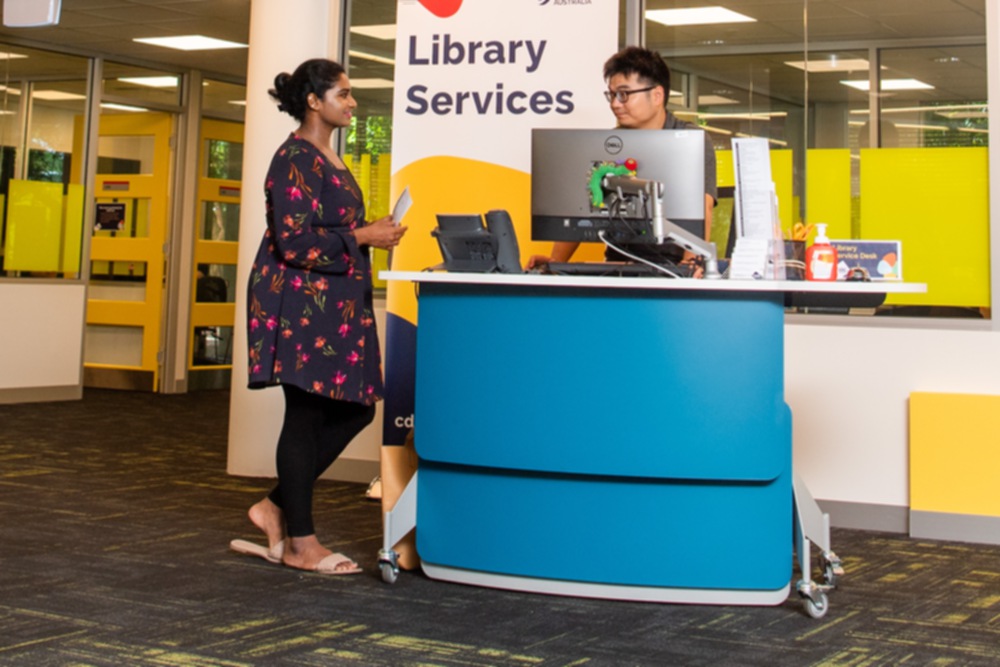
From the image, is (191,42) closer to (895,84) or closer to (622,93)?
(895,84)

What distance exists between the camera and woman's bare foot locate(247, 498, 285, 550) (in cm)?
420

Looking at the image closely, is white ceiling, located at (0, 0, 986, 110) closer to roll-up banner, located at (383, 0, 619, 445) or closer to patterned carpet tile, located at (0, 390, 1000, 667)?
roll-up banner, located at (383, 0, 619, 445)

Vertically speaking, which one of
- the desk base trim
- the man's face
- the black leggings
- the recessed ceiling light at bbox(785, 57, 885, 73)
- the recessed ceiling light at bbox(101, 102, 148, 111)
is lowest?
the desk base trim

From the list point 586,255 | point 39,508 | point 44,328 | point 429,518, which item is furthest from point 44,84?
Result: point 429,518

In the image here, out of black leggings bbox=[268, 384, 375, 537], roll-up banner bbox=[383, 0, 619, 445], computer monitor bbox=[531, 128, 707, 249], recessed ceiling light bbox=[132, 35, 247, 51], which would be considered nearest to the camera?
computer monitor bbox=[531, 128, 707, 249]

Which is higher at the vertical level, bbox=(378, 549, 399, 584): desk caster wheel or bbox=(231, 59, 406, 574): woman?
bbox=(231, 59, 406, 574): woman

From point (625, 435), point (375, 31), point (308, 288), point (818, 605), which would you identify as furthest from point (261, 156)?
point (818, 605)

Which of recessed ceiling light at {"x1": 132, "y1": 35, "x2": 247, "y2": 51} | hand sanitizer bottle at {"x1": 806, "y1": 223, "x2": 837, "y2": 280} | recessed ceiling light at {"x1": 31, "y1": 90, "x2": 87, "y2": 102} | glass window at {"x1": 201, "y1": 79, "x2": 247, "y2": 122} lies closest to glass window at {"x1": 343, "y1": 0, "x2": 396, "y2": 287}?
hand sanitizer bottle at {"x1": 806, "y1": 223, "x2": 837, "y2": 280}

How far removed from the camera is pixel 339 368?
400 cm

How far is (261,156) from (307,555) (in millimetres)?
2896

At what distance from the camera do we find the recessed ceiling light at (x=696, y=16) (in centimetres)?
575

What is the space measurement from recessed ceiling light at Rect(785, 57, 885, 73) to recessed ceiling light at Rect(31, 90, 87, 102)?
7161 millimetres

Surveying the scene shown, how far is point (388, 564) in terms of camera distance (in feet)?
12.7

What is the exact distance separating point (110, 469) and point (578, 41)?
3.26 m
